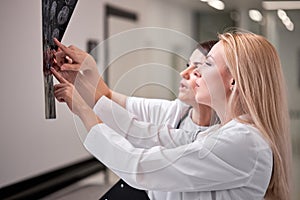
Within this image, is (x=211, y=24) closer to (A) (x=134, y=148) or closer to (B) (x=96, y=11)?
Result: (A) (x=134, y=148)

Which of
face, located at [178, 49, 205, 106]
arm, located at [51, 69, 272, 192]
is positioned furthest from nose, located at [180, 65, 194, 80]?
arm, located at [51, 69, 272, 192]

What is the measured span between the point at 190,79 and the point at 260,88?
11cm

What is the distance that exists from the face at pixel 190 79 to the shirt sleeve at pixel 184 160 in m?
0.08

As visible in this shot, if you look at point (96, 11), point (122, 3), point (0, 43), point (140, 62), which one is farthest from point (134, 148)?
point (122, 3)

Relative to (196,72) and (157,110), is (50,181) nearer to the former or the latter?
(157,110)

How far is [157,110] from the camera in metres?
0.86

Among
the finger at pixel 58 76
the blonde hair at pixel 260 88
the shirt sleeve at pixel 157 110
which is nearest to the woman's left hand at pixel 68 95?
the finger at pixel 58 76

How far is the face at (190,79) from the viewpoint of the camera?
76 cm

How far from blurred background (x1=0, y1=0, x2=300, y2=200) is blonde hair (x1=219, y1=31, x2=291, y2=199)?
0.09 meters

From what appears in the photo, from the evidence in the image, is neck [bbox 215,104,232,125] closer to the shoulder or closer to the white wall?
the shoulder

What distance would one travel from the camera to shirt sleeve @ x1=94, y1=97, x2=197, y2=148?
2.51ft

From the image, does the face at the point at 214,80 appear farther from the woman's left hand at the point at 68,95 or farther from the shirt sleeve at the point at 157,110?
the woman's left hand at the point at 68,95

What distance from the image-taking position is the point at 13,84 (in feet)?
4.06

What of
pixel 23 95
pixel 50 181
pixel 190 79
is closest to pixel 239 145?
pixel 190 79
